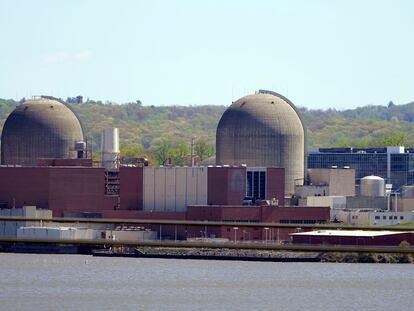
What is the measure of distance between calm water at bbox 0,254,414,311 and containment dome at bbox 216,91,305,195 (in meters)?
21.5

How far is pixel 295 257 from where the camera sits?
65812 mm

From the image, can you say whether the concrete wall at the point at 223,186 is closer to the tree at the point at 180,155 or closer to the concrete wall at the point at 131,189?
the concrete wall at the point at 131,189

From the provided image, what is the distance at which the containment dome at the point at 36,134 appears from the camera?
86.6m

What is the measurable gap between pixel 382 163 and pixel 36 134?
26947 mm

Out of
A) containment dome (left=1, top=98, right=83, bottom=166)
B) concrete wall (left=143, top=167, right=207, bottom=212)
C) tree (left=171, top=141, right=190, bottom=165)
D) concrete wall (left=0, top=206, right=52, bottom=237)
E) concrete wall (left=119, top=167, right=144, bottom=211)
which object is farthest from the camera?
tree (left=171, top=141, right=190, bottom=165)

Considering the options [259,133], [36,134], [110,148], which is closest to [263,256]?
[259,133]

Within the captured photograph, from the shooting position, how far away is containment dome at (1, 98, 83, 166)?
86562 mm

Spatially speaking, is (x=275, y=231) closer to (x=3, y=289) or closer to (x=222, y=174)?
(x=222, y=174)

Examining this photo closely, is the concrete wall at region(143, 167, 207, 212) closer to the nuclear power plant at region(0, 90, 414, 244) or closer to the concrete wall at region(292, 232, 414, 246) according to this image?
the nuclear power plant at region(0, 90, 414, 244)

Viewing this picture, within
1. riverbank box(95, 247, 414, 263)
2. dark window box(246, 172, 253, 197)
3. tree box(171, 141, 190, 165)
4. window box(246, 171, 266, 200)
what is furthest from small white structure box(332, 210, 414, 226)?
tree box(171, 141, 190, 165)

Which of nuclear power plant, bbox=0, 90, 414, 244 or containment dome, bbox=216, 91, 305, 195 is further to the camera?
containment dome, bbox=216, 91, 305, 195

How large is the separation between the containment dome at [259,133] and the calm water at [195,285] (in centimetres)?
2153

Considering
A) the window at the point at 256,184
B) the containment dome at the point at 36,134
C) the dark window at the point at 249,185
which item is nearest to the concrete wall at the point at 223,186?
the dark window at the point at 249,185

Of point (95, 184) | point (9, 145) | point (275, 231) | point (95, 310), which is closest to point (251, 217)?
point (275, 231)
